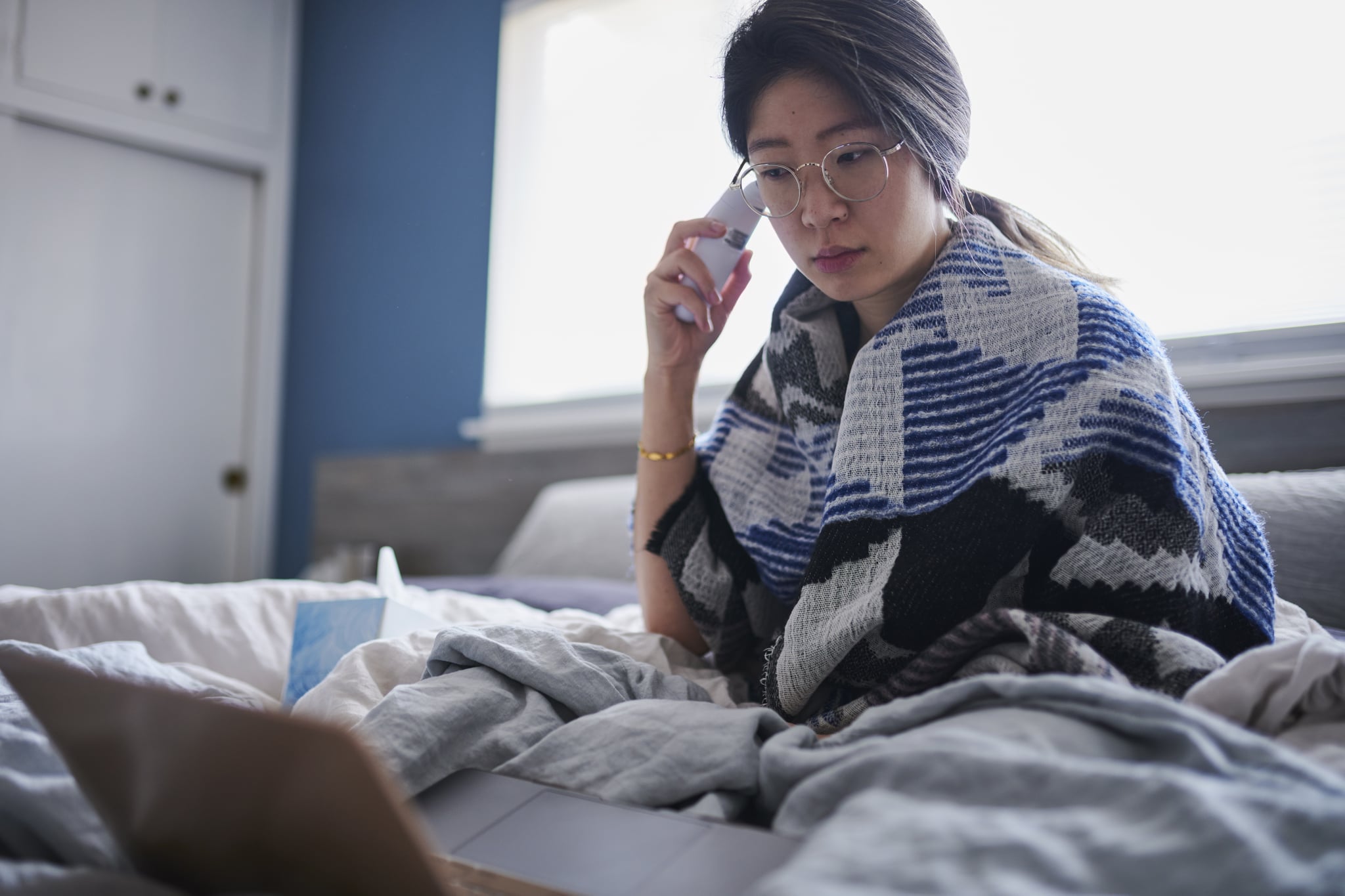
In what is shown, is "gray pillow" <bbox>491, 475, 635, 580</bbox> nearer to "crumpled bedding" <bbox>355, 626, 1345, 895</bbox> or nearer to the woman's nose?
the woman's nose

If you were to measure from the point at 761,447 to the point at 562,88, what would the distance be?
1.90 m

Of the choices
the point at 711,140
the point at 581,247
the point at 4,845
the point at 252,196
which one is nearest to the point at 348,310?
the point at 252,196

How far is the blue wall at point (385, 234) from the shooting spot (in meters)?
2.86

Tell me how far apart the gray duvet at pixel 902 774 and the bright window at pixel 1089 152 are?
2.46 feet

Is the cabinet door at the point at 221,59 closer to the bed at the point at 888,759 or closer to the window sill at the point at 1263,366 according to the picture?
the bed at the point at 888,759

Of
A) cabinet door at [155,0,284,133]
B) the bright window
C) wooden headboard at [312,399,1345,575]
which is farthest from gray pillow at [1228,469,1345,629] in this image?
cabinet door at [155,0,284,133]

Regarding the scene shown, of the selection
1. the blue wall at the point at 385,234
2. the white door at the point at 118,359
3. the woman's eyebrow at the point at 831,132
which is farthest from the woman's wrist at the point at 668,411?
the white door at the point at 118,359

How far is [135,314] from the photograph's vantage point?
3.16 metres

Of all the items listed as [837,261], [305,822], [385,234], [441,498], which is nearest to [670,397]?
[837,261]

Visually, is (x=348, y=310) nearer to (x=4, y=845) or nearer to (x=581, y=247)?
(x=581, y=247)

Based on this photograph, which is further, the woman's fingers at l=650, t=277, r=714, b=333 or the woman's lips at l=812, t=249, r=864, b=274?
the woman's fingers at l=650, t=277, r=714, b=333

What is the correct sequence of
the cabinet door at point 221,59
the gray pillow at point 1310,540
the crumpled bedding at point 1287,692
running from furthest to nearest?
the cabinet door at point 221,59, the gray pillow at point 1310,540, the crumpled bedding at point 1287,692

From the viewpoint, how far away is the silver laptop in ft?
1.19

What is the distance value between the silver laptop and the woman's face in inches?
24.0
